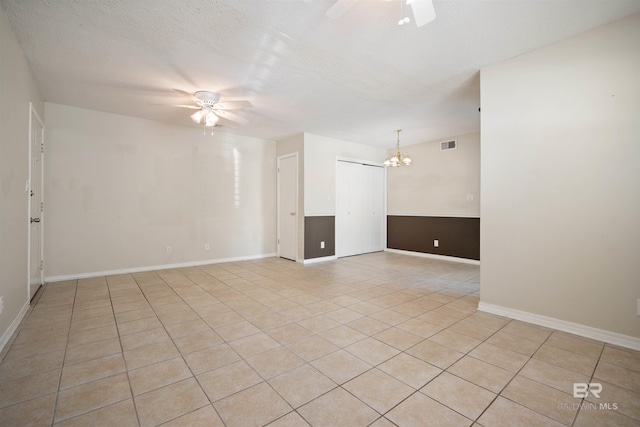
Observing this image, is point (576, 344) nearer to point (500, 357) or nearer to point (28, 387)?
point (500, 357)

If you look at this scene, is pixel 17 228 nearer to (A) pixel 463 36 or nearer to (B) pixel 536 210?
(A) pixel 463 36

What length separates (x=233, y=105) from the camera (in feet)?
12.7

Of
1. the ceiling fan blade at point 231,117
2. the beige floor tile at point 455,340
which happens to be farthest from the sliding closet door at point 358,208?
the beige floor tile at point 455,340

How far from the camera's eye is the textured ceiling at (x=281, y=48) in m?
2.03

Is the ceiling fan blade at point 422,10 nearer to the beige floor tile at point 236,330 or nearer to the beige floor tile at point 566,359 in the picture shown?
the beige floor tile at point 566,359

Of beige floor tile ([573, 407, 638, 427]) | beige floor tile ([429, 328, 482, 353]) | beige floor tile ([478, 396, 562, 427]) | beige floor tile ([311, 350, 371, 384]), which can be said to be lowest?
beige floor tile ([573, 407, 638, 427])

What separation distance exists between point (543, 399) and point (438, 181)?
189 inches

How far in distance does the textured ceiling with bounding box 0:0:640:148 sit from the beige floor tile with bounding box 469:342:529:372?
2.53 meters

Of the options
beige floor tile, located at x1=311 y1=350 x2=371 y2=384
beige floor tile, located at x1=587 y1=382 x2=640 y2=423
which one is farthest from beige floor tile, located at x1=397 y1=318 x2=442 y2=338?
beige floor tile, located at x1=587 y1=382 x2=640 y2=423

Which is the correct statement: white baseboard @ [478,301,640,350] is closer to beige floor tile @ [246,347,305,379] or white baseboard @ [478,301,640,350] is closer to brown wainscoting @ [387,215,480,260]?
beige floor tile @ [246,347,305,379]

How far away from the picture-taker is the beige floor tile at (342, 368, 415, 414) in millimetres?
1547

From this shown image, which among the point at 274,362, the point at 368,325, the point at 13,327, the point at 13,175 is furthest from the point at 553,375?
the point at 13,175

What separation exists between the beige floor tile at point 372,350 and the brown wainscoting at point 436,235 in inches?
156

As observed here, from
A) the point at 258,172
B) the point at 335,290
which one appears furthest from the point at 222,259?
the point at 335,290
